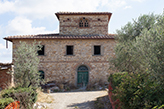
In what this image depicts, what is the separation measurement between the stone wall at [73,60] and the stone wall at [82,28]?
5.29 ft

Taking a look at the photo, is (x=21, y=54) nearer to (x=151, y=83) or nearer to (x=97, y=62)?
(x=151, y=83)

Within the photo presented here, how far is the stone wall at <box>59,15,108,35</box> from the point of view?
16.0 metres

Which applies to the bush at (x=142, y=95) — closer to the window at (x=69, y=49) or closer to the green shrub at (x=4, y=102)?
the green shrub at (x=4, y=102)

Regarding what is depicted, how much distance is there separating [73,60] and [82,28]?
3704mm

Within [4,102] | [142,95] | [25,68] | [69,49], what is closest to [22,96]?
[4,102]

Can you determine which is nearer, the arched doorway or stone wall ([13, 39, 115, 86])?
stone wall ([13, 39, 115, 86])

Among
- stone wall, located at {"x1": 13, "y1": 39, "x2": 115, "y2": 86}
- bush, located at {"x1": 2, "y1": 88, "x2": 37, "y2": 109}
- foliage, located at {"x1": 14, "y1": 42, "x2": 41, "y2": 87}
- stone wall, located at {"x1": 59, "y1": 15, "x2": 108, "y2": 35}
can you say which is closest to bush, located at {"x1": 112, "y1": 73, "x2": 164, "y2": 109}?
bush, located at {"x1": 2, "y1": 88, "x2": 37, "y2": 109}

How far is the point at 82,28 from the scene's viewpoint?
16047 mm

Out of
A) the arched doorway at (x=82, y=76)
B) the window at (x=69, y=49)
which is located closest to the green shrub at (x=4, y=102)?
the arched doorway at (x=82, y=76)

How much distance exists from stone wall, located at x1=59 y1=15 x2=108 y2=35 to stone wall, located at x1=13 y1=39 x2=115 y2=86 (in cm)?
161

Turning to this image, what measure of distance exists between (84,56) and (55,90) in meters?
4.12

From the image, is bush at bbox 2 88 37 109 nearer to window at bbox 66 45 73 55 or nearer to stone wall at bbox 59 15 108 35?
window at bbox 66 45 73 55

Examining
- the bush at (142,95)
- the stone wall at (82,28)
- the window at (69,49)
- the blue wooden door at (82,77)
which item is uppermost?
the stone wall at (82,28)

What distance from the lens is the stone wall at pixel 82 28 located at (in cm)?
1600
